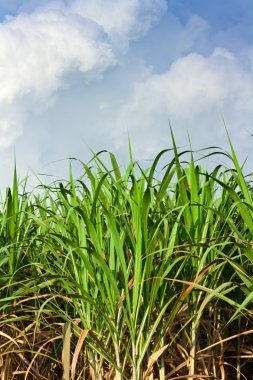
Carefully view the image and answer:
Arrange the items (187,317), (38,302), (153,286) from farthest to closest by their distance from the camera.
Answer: (38,302), (187,317), (153,286)

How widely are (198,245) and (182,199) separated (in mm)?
292

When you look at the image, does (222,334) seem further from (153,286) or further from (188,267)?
(153,286)

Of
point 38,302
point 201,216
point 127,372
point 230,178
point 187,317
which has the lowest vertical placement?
point 127,372

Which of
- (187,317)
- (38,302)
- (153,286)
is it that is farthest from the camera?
(38,302)

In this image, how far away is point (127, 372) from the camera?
2.09 metres

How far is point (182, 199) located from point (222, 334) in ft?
1.71

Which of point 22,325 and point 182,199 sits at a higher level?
point 182,199

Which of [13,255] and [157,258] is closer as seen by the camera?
[157,258]

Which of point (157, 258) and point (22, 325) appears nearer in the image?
point (157, 258)

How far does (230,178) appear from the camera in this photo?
2490mm

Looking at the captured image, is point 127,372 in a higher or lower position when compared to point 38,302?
lower

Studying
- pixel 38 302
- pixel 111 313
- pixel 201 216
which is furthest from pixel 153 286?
pixel 38 302

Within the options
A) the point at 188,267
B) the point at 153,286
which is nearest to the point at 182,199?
the point at 188,267

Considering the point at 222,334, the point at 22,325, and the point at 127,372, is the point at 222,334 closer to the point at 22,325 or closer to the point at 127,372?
the point at 127,372
